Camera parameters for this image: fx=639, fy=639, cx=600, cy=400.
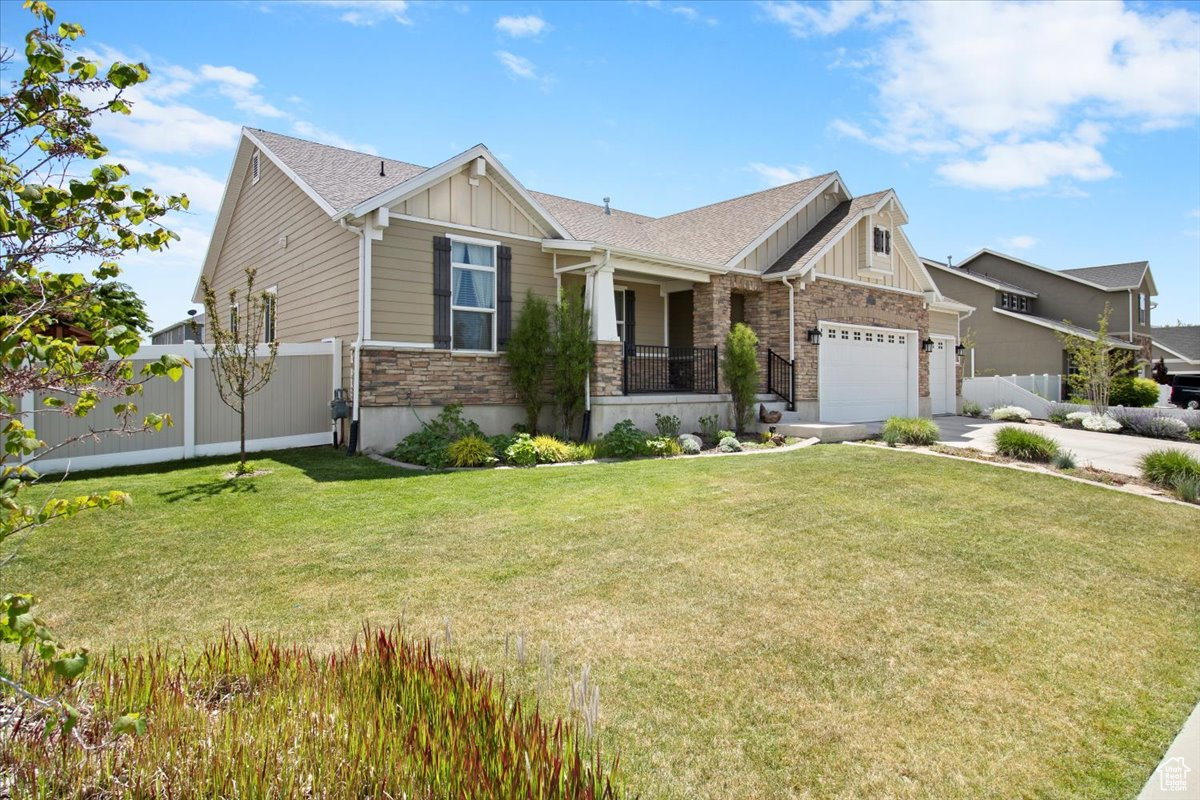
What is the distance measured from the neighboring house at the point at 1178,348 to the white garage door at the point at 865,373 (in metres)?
31.0

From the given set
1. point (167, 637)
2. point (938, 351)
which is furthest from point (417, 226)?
point (938, 351)

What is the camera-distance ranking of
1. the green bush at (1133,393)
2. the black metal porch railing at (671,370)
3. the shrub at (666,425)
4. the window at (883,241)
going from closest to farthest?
the shrub at (666,425) → the black metal porch railing at (671,370) → the window at (883,241) → the green bush at (1133,393)

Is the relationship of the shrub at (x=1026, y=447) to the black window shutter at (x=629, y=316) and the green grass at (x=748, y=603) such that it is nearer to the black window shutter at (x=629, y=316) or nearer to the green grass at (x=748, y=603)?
the green grass at (x=748, y=603)

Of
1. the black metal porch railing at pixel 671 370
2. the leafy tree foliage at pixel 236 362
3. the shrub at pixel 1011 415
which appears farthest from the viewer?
the shrub at pixel 1011 415

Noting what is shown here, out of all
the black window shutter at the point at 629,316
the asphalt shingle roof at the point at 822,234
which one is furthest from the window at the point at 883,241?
the black window shutter at the point at 629,316

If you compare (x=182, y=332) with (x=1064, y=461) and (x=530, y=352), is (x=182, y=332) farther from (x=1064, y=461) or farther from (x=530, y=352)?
(x=1064, y=461)

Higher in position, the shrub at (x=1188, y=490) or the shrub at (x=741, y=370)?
the shrub at (x=741, y=370)

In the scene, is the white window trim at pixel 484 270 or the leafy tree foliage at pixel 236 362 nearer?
the leafy tree foliage at pixel 236 362

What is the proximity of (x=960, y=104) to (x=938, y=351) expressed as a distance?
1116 cm

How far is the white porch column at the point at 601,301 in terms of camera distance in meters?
12.5

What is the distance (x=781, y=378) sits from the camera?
1572 cm

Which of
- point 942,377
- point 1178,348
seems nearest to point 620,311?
point 942,377

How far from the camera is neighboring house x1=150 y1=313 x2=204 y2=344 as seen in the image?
19.6 m
